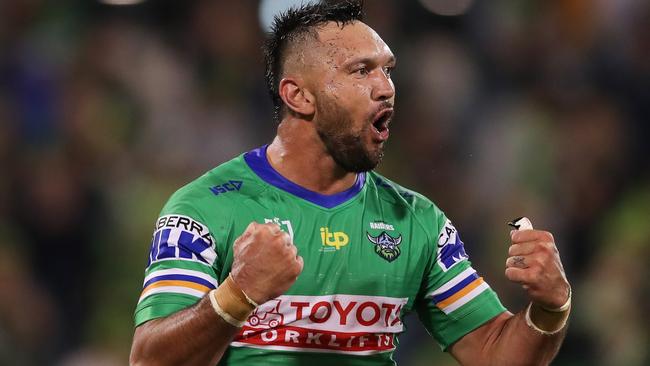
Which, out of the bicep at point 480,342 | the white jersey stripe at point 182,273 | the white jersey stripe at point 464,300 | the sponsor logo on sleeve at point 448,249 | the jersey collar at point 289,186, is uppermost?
the jersey collar at point 289,186

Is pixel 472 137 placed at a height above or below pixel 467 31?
below

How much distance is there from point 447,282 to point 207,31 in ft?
14.4

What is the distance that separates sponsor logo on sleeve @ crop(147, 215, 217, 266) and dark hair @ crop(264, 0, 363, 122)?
786mm

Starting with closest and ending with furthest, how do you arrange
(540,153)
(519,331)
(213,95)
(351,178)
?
1. (519,331)
2. (351,178)
3. (540,153)
4. (213,95)

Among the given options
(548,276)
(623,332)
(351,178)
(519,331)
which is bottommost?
(623,332)

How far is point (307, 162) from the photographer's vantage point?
13.7 feet

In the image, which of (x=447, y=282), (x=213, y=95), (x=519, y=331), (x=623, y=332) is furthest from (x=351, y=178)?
(x=213, y=95)

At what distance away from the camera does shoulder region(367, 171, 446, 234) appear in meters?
4.25

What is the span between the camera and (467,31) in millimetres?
8133

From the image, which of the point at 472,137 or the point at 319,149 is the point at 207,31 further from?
the point at 319,149

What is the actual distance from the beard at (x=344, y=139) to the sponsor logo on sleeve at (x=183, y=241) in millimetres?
656

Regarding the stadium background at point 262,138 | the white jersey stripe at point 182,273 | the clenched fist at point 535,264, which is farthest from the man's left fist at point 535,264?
the stadium background at point 262,138

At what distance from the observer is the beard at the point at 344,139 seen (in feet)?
13.4

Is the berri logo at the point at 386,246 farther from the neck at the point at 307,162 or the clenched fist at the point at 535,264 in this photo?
the clenched fist at the point at 535,264
